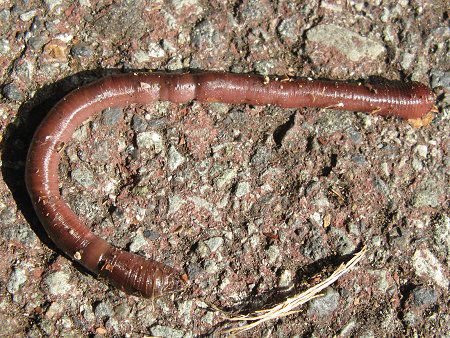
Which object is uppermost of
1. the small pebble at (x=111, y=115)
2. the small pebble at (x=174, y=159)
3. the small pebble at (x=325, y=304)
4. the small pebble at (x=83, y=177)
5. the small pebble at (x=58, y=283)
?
the small pebble at (x=111, y=115)

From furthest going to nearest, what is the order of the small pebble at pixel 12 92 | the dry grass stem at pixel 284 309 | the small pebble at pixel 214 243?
the small pebble at pixel 12 92
the small pebble at pixel 214 243
the dry grass stem at pixel 284 309

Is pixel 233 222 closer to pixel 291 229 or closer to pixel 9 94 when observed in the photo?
pixel 291 229

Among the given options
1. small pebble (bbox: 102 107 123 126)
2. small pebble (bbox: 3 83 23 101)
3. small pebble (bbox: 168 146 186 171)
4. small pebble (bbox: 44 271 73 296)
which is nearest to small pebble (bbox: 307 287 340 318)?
small pebble (bbox: 168 146 186 171)

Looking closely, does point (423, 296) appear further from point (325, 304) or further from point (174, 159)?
point (174, 159)

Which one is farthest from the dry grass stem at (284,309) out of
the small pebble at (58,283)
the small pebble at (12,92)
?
the small pebble at (12,92)

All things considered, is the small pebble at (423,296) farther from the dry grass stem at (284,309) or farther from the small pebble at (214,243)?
the small pebble at (214,243)

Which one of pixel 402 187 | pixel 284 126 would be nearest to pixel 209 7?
pixel 284 126
